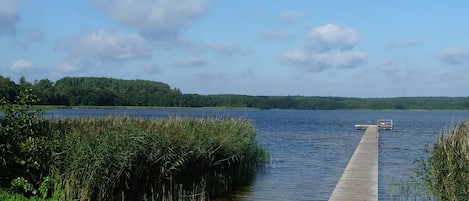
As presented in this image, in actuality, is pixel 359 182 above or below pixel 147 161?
below

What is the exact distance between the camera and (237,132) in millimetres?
20734

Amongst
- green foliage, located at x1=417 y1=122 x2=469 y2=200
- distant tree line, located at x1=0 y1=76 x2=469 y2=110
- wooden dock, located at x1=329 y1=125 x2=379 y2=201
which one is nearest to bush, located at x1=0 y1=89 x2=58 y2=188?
wooden dock, located at x1=329 y1=125 x2=379 y2=201

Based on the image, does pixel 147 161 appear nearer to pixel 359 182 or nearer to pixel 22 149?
pixel 22 149

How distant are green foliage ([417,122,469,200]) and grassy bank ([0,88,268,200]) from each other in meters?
5.72

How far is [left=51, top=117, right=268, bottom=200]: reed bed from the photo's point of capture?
41.0ft

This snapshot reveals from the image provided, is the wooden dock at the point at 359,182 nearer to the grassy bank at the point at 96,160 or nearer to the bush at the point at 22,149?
the grassy bank at the point at 96,160

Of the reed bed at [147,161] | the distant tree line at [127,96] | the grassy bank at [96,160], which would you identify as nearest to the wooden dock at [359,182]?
the reed bed at [147,161]

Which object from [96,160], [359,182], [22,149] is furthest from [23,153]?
[359,182]

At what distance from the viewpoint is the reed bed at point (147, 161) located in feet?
41.0

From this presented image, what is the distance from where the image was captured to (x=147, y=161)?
14117 mm

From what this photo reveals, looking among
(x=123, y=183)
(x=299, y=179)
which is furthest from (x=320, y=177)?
(x=123, y=183)

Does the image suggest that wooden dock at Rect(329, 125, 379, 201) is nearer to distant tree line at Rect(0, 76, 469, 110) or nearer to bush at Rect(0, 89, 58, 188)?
bush at Rect(0, 89, 58, 188)

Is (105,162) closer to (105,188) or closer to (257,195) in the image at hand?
(105,188)

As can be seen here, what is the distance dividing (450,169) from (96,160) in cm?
714
